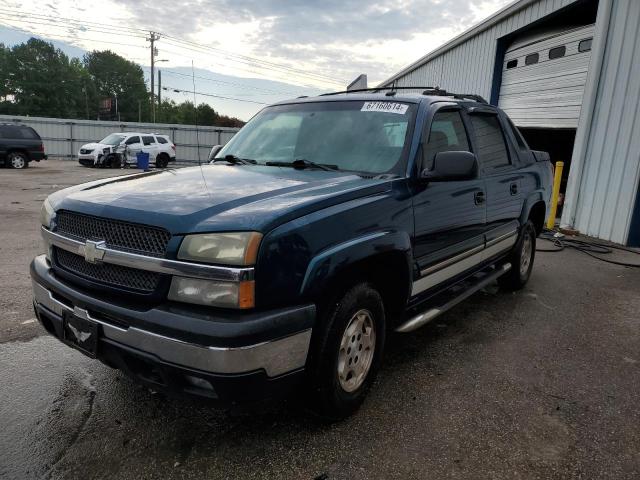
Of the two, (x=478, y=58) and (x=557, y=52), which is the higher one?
(x=478, y=58)

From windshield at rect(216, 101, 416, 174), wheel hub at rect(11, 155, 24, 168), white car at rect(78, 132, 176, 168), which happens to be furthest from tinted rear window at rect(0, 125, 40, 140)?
windshield at rect(216, 101, 416, 174)

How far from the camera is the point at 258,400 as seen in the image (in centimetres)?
208

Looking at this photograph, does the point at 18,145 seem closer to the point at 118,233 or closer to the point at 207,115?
the point at 118,233

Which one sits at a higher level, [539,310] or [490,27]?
[490,27]

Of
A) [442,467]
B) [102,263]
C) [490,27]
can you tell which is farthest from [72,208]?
[490,27]

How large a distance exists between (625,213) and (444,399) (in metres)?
6.49

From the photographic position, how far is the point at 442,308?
3.39 meters

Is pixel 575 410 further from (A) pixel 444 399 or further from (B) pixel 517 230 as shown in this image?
(B) pixel 517 230

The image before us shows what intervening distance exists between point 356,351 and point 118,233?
1361mm

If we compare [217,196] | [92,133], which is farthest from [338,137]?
[92,133]

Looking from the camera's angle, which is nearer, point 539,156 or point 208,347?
point 208,347

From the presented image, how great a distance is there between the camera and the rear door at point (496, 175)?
3953 millimetres

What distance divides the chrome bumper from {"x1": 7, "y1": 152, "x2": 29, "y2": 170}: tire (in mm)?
19889

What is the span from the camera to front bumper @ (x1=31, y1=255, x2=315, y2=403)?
194cm
